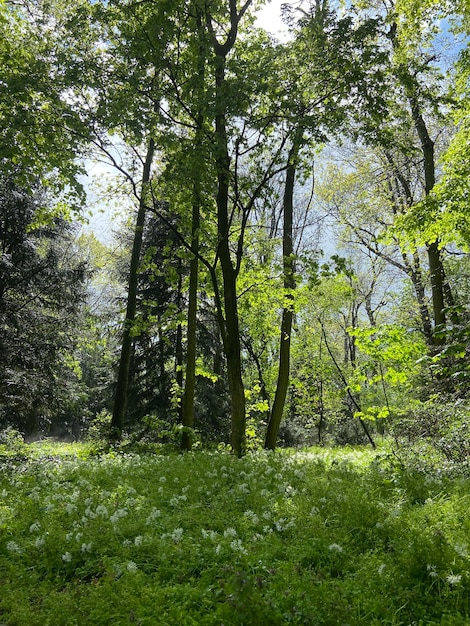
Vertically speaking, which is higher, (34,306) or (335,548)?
(34,306)

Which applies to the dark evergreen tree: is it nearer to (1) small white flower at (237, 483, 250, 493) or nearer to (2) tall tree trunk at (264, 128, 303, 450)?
(2) tall tree trunk at (264, 128, 303, 450)

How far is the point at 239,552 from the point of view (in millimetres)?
3520

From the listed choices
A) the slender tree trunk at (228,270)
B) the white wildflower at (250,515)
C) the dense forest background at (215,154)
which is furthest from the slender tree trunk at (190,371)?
the white wildflower at (250,515)

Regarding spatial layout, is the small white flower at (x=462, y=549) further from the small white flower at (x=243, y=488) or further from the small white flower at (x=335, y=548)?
the small white flower at (x=243, y=488)

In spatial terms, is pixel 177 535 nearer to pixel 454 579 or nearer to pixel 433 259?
pixel 454 579

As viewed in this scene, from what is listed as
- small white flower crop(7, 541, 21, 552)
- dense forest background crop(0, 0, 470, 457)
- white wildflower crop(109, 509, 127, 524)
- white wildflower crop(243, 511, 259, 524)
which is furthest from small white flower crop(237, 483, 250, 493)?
dense forest background crop(0, 0, 470, 457)

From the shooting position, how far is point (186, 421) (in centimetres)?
1012

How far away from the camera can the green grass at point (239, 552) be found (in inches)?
110

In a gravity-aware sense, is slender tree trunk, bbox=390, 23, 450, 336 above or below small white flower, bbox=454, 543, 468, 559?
above

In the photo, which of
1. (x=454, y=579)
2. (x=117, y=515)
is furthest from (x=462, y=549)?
(x=117, y=515)

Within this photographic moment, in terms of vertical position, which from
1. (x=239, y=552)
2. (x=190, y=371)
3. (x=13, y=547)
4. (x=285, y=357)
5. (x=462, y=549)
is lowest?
(x=13, y=547)

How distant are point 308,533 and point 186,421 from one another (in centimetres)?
645

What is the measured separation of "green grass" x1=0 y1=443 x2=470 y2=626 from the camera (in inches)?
110

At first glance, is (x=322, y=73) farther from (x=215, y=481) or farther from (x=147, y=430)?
(x=147, y=430)
